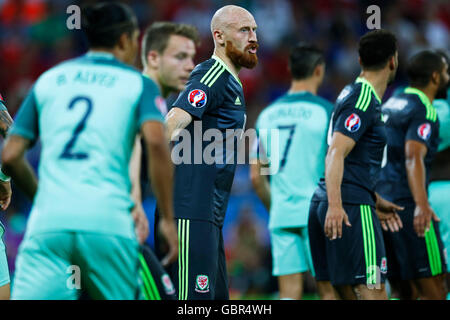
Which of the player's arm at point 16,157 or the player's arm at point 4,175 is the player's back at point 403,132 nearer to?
the player's arm at point 4,175

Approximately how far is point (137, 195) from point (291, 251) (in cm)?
394

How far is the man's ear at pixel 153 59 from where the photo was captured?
18.5 feet

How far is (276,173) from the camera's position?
333 inches

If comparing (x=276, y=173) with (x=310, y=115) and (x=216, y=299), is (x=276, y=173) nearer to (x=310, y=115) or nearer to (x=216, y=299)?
(x=310, y=115)

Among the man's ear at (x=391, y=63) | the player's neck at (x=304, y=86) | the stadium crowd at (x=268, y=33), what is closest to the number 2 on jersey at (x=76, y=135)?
the man's ear at (x=391, y=63)

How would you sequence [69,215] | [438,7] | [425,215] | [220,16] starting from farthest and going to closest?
1. [438,7]
2. [425,215]
3. [220,16]
4. [69,215]

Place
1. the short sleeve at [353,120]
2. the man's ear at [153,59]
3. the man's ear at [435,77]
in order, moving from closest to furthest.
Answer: the man's ear at [153,59] < the short sleeve at [353,120] < the man's ear at [435,77]

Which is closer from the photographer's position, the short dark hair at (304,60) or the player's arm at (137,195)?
the player's arm at (137,195)

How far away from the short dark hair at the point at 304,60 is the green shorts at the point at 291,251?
5.65 ft

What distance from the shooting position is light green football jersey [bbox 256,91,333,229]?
825 centimetres

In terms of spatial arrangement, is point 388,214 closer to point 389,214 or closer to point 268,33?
point 389,214

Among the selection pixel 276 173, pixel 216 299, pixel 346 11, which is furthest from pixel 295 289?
pixel 346 11

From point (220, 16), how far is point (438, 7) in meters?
11.0
